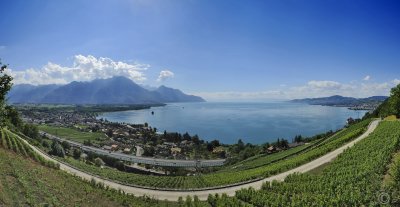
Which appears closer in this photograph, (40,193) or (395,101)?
(40,193)

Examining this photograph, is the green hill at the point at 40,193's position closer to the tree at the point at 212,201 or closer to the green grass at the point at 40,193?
the green grass at the point at 40,193

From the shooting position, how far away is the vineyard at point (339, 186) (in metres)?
18.8

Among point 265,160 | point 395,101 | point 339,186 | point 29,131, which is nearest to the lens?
point 339,186

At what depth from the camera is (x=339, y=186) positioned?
828 inches

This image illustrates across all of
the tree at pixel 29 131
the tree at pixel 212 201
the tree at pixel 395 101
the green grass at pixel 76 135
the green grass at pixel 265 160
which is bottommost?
the green grass at pixel 76 135

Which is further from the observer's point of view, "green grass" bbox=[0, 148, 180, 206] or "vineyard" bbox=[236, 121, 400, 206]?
"vineyard" bbox=[236, 121, 400, 206]

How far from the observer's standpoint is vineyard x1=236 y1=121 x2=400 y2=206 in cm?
1881

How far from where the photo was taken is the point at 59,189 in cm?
2175

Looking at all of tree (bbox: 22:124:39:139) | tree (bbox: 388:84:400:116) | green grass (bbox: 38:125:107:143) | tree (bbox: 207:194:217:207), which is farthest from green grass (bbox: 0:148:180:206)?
green grass (bbox: 38:125:107:143)

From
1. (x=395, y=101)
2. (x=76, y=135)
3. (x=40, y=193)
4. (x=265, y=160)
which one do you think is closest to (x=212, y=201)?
(x=40, y=193)

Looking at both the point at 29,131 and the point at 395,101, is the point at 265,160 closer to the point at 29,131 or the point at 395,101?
the point at 395,101

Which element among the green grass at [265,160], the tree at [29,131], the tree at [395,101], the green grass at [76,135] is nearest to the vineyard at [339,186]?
the green grass at [265,160]

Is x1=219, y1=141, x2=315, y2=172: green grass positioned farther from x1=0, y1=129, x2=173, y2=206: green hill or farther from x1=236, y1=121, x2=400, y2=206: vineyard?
x1=0, y1=129, x2=173, y2=206: green hill

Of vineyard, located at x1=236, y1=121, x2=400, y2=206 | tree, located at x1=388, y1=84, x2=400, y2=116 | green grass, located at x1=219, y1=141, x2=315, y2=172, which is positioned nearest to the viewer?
vineyard, located at x1=236, y1=121, x2=400, y2=206
